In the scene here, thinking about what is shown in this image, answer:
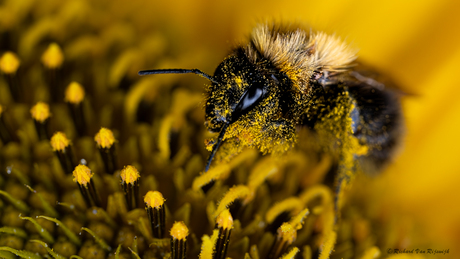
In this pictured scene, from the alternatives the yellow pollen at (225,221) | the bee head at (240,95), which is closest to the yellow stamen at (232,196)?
the yellow pollen at (225,221)

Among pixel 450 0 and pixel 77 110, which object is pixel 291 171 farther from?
pixel 450 0

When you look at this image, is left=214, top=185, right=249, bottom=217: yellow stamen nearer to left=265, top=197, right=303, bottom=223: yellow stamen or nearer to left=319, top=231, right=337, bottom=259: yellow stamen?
left=265, top=197, right=303, bottom=223: yellow stamen

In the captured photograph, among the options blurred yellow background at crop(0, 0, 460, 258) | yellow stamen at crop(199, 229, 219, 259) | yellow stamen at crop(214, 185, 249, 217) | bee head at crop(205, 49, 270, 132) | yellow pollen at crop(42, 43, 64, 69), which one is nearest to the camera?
bee head at crop(205, 49, 270, 132)

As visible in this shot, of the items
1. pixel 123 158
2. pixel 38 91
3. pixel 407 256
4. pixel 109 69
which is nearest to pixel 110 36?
pixel 109 69

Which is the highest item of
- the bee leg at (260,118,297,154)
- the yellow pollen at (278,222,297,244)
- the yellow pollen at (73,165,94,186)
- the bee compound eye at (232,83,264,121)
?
the yellow pollen at (73,165,94,186)

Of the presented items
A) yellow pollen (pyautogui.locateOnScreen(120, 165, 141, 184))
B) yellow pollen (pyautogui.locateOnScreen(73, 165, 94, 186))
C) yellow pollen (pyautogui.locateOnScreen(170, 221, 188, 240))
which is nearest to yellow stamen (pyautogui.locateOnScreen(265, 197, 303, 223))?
yellow pollen (pyautogui.locateOnScreen(170, 221, 188, 240))

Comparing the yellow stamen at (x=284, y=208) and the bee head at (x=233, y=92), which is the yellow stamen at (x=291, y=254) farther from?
the bee head at (x=233, y=92)

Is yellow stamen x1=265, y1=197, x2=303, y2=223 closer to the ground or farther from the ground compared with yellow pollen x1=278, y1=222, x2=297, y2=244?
farther from the ground
